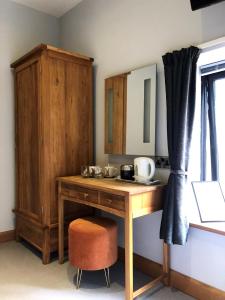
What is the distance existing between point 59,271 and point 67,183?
30.4 inches

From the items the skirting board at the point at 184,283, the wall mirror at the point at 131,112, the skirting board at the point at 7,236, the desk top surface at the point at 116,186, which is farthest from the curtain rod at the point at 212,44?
the skirting board at the point at 7,236

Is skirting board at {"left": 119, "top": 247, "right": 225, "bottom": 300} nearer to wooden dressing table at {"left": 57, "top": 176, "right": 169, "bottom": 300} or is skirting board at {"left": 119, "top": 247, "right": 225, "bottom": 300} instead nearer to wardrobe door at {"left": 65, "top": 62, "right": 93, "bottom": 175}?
wooden dressing table at {"left": 57, "top": 176, "right": 169, "bottom": 300}

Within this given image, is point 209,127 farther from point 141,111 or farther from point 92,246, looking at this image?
point 92,246

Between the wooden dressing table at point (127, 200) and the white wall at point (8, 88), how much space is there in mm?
994

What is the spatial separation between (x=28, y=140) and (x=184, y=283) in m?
1.93

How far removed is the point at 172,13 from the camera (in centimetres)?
203

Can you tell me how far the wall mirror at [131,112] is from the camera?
217cm

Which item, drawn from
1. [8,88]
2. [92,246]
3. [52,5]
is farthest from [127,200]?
[52,5]

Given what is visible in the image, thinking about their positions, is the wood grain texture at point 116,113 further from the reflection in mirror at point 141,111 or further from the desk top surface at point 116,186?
the desk top surface at point 116,186

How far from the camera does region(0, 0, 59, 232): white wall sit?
9.61ft

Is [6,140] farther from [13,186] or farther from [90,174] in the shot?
[90,174]

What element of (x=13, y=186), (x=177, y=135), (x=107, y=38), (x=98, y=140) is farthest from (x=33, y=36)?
(x=177, y=135)

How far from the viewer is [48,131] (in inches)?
95.0

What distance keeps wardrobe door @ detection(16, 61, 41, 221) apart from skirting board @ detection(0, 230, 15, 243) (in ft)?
1.05
